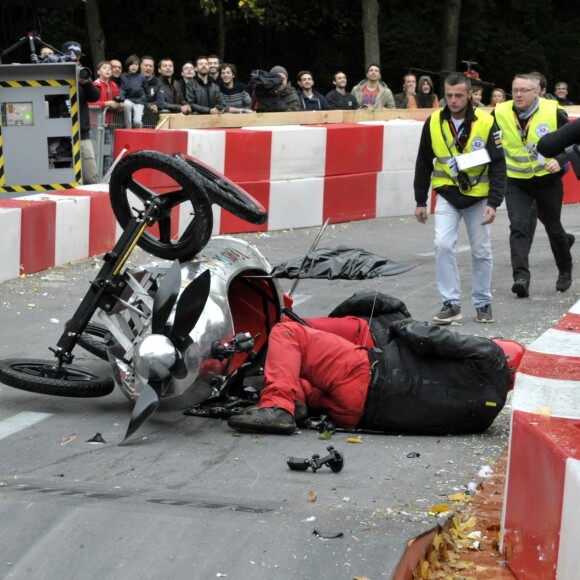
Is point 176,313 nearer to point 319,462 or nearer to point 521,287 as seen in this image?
point 319,462

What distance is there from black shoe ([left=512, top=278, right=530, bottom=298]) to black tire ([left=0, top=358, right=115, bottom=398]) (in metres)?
4.56

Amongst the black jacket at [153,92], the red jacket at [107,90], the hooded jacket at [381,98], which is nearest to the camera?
the red jacket at [107,90]

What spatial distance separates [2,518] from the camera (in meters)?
4.39

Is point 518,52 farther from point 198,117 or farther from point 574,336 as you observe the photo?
point 574,336

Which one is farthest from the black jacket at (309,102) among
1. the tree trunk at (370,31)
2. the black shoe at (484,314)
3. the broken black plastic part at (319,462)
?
the broken black plastic part at (319,462)

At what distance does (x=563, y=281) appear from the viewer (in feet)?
34.6

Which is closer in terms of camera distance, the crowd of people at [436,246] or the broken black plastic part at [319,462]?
the broken black plastic part at [319,462]

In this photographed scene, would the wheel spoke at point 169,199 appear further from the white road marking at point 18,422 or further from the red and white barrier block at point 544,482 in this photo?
the red and white barrier block at point 544,482

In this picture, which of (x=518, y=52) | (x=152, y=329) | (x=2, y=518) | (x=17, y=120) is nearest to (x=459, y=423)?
(x=152, y=329)

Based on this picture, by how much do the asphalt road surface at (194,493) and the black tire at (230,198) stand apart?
1180 mm

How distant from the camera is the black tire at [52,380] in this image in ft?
20.9

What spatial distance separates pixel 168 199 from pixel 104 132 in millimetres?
8272

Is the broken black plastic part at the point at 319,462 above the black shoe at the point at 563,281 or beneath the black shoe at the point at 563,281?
beneath

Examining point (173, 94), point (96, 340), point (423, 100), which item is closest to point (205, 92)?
point (173, 94)
